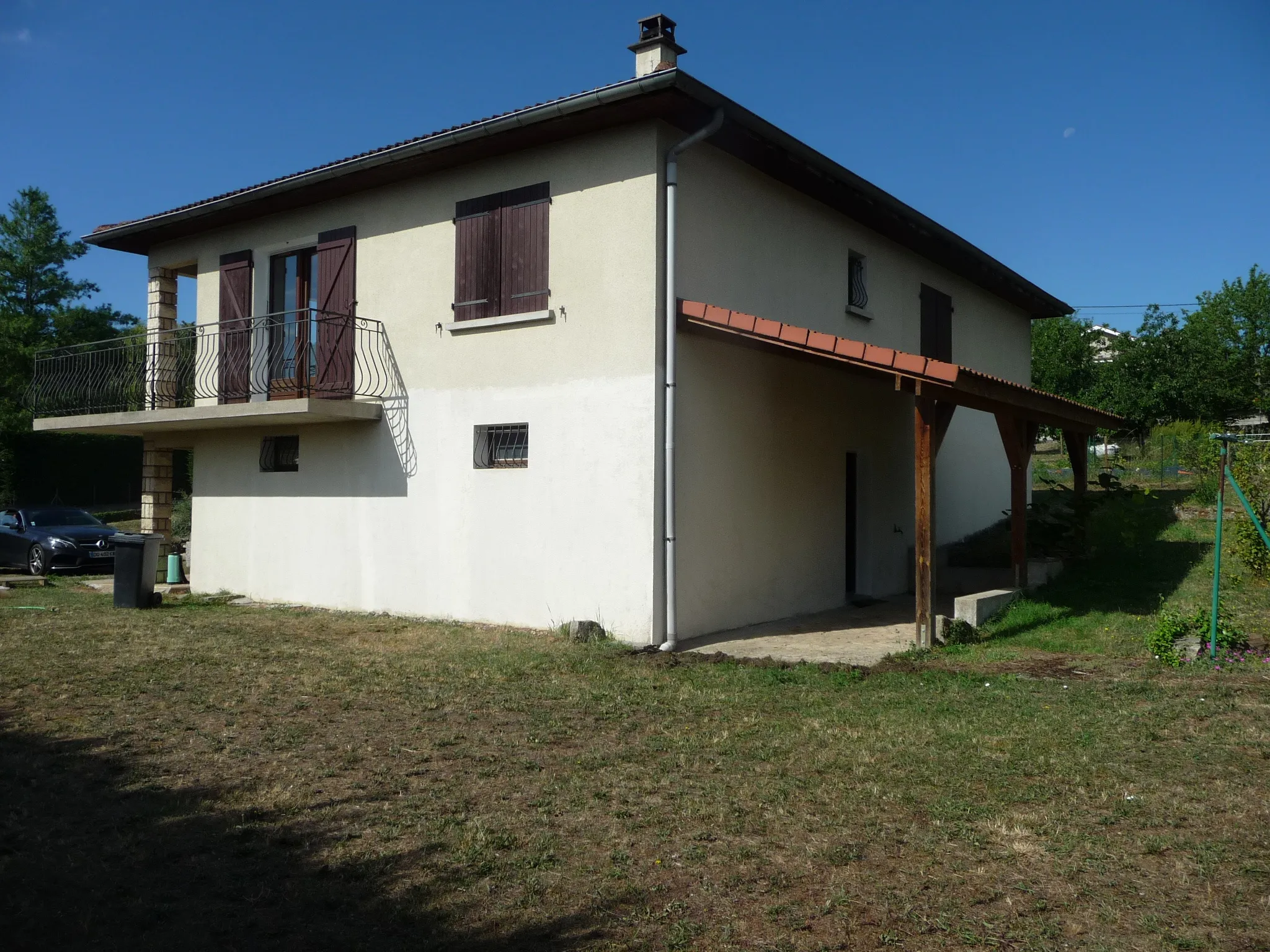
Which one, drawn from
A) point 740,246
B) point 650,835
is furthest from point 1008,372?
point 650,835

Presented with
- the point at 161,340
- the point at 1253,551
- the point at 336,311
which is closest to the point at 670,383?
the point at 336,311

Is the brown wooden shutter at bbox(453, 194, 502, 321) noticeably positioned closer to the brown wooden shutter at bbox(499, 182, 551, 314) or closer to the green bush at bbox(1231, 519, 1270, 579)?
the brown wooden shutter at bbox(499, 182, 551, 314)

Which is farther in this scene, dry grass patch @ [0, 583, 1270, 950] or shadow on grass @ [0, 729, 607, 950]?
dry grass patch @ [0, 583, 1270, 950]

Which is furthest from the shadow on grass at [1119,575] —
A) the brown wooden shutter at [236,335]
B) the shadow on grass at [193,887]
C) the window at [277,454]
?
the brown wooden shutter at [236,335]

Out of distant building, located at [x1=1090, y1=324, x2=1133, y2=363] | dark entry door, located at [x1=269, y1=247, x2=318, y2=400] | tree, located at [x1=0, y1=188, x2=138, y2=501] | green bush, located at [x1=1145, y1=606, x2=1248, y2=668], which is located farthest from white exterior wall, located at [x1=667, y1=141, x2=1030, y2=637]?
tree, located at [x1=0, y1=188, x2=138, y2=501]

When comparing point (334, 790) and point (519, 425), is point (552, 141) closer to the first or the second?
point (519, 425)

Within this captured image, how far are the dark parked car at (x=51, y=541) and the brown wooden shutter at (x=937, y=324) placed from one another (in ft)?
47.5

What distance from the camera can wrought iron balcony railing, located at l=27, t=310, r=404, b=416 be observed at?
11.9 metres

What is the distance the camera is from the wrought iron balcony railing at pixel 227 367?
1194cm

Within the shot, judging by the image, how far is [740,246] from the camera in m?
10.7

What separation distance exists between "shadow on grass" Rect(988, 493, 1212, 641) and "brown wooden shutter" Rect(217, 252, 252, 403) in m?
10.1

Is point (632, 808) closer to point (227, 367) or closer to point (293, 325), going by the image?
point (293, 325)

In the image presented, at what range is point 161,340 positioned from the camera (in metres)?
15.0

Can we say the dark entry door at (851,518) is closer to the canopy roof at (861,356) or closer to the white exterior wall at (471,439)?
the canopy roof at (861,356)
